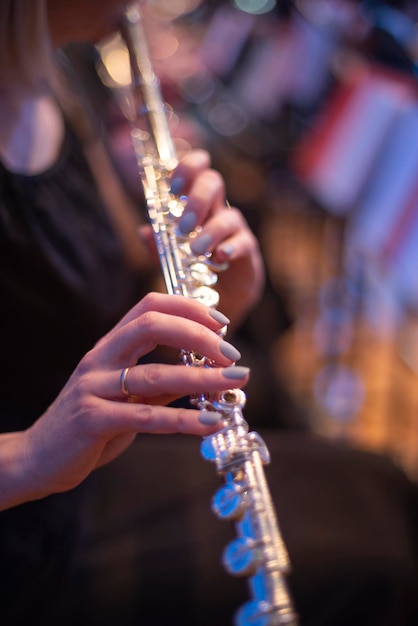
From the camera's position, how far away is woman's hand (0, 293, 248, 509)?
43 cm

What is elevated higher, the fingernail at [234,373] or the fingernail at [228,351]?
the fingernail at [228,351]

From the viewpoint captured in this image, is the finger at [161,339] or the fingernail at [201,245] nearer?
the finger at [161,339]

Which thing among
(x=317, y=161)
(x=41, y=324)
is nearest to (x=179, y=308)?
(x=41, y=324)

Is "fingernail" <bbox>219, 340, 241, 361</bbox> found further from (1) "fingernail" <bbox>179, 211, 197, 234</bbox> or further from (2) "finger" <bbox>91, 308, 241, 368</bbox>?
(1) "fingernail" <bbox>179, 211, 197, 234</bbox>

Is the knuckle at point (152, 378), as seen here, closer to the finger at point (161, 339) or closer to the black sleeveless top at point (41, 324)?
the finger at point (161, 339)

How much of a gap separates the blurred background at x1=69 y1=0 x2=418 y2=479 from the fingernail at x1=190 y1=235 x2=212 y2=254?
443mm

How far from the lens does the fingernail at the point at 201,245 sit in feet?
1.98

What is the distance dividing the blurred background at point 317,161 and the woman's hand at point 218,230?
0.31m

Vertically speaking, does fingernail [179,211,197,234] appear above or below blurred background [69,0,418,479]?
below

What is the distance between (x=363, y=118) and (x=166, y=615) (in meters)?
0.90

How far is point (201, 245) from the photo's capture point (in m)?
0.61

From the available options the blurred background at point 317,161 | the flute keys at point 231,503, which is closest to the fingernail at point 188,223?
the flute keys at point 231,503

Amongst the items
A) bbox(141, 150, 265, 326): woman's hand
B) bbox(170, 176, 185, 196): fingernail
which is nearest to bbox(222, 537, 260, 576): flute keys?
bbox(141, 150, 265, 326): woman's hand

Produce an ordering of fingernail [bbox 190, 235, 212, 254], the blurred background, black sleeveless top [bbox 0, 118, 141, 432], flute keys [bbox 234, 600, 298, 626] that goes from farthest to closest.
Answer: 1. the blurred background
2. black sleeveless top [bbox 0, 118, 141, 432]
3. fingernail [bbox 190, 235, 212, 254]
4. flute keys [bbox 234, 600, 298, 626]
